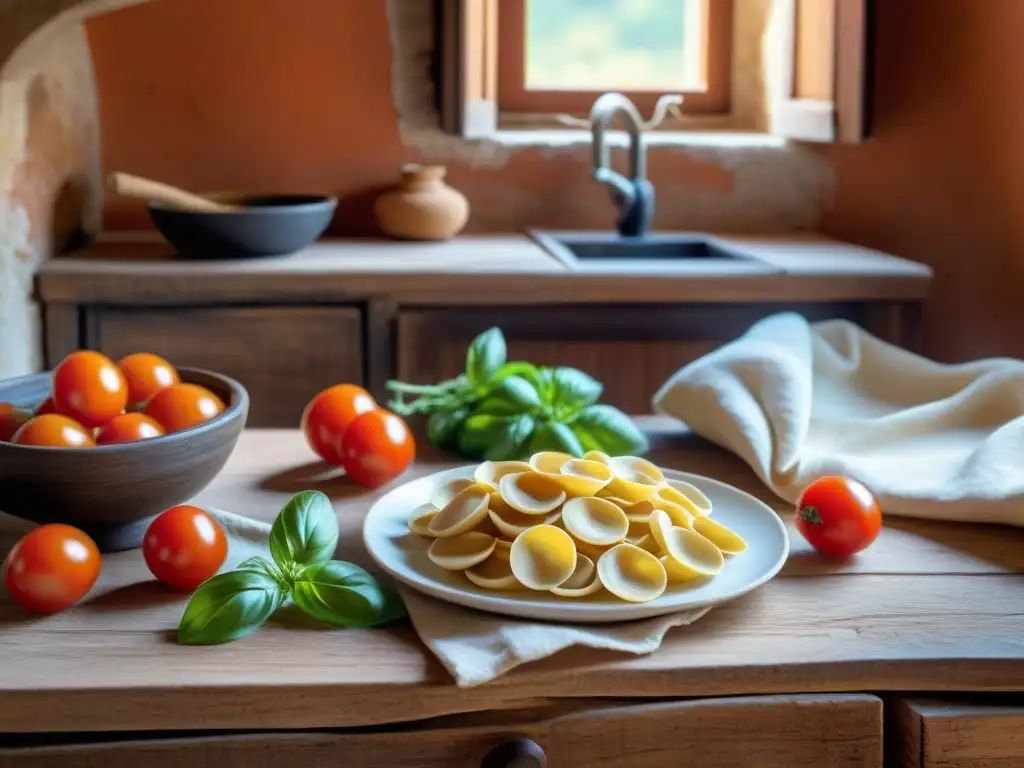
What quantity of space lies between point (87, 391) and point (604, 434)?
0.51m

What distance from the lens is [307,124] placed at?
9.16ft

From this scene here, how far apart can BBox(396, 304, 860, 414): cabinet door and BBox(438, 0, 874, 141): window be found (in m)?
0.65

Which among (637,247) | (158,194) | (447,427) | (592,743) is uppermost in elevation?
(158,194)

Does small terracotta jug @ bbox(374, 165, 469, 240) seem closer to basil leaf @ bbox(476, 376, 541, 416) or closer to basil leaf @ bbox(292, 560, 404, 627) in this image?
basil leaf @ bbox(476, 376, 541, 416)

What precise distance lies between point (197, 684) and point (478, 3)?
2135mm

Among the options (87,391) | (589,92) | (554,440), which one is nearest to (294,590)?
(87,391)

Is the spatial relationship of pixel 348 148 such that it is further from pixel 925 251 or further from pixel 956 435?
pixel 956 435

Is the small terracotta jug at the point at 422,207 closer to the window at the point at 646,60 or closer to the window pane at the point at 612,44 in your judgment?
the window at the point at 646,60

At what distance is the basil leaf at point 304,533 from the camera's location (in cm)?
91

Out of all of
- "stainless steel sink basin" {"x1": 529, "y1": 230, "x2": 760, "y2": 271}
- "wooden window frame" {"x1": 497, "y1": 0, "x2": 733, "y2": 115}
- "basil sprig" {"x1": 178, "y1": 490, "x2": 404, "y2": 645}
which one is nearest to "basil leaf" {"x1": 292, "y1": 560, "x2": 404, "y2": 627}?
"basil sprig" {"x1": 178, "y1": 490, "x2": 404, "y2": 645}

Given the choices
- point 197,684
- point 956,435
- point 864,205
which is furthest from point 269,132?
point 197,684

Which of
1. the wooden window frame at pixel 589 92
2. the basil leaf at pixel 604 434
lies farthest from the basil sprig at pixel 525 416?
the wooden window frame at pixel 589 92

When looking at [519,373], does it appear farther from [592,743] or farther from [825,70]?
[825,70]

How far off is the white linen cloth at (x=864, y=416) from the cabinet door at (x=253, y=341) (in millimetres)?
979
